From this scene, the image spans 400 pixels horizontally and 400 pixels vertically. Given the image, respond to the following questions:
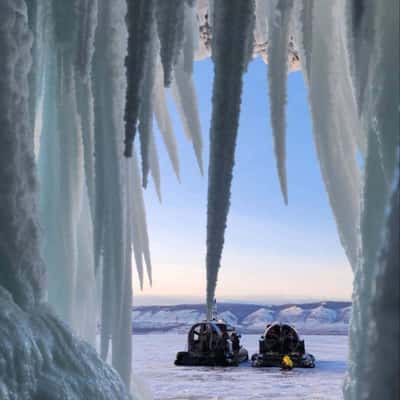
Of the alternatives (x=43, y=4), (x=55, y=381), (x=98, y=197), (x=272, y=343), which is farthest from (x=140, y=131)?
(x=272, y=343)

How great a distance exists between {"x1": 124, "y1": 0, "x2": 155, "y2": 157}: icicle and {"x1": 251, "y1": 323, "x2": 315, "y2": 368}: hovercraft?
13009mm

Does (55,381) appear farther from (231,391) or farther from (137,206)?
(231,391)

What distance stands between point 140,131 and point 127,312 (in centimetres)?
50

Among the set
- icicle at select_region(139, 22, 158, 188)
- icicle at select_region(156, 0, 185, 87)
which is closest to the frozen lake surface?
icicle at select_region(139, 22, 158, 188)

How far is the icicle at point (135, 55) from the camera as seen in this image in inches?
52.8

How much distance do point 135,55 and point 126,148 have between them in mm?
196

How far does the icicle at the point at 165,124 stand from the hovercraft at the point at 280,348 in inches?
466

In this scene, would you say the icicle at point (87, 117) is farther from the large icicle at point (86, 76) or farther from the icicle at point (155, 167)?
the icicle at point (155, 167)

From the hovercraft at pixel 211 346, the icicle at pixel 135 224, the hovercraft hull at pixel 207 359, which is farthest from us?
the hovercraft hull at pixel 207 359

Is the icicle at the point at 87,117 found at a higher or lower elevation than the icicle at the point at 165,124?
lower

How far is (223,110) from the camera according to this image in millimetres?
1227

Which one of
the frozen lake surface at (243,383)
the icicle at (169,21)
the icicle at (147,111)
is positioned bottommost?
the frozen lake surface at (243,383)

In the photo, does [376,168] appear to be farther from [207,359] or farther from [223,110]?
[207,359]

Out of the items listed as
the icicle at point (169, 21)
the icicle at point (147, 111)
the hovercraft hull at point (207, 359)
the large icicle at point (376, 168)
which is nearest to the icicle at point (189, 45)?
the icicle at point (147, 111)
